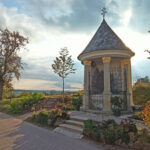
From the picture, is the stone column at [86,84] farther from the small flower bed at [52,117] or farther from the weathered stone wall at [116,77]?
the small flower bed at [52,117]

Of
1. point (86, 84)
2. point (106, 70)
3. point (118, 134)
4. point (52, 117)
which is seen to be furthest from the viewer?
point (86, 84)

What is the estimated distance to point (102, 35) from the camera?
377 inches

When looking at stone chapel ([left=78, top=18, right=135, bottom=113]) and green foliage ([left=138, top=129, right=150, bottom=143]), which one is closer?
green foliage ([left=138, top=129, right=150, bottom=143])

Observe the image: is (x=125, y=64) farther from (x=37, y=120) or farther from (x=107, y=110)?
(x=37, y=120)

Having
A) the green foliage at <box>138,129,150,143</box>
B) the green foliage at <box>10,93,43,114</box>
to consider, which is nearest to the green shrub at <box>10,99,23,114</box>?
the green foliage at <box>10,93,43,114</box>

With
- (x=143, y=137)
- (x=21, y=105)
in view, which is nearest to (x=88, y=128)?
(x=143, y=137)

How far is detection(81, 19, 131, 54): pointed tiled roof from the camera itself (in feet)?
27.9

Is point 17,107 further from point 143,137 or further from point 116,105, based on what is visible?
point 143,137

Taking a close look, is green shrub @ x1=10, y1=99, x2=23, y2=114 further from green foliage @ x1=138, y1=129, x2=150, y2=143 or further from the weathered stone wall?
green foliage @ x1=138, y1=129, x2=150, y2=143

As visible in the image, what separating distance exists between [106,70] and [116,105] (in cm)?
216

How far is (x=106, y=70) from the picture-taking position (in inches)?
333

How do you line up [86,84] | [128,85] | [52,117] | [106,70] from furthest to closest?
[86,84] < [128,85] < [106,70] < [52,117]

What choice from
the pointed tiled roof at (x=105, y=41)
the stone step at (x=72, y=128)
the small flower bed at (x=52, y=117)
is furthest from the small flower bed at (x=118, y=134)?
the pointed tiled roof at (x=105, y=41)

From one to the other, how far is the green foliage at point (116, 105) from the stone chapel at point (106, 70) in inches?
9.1
